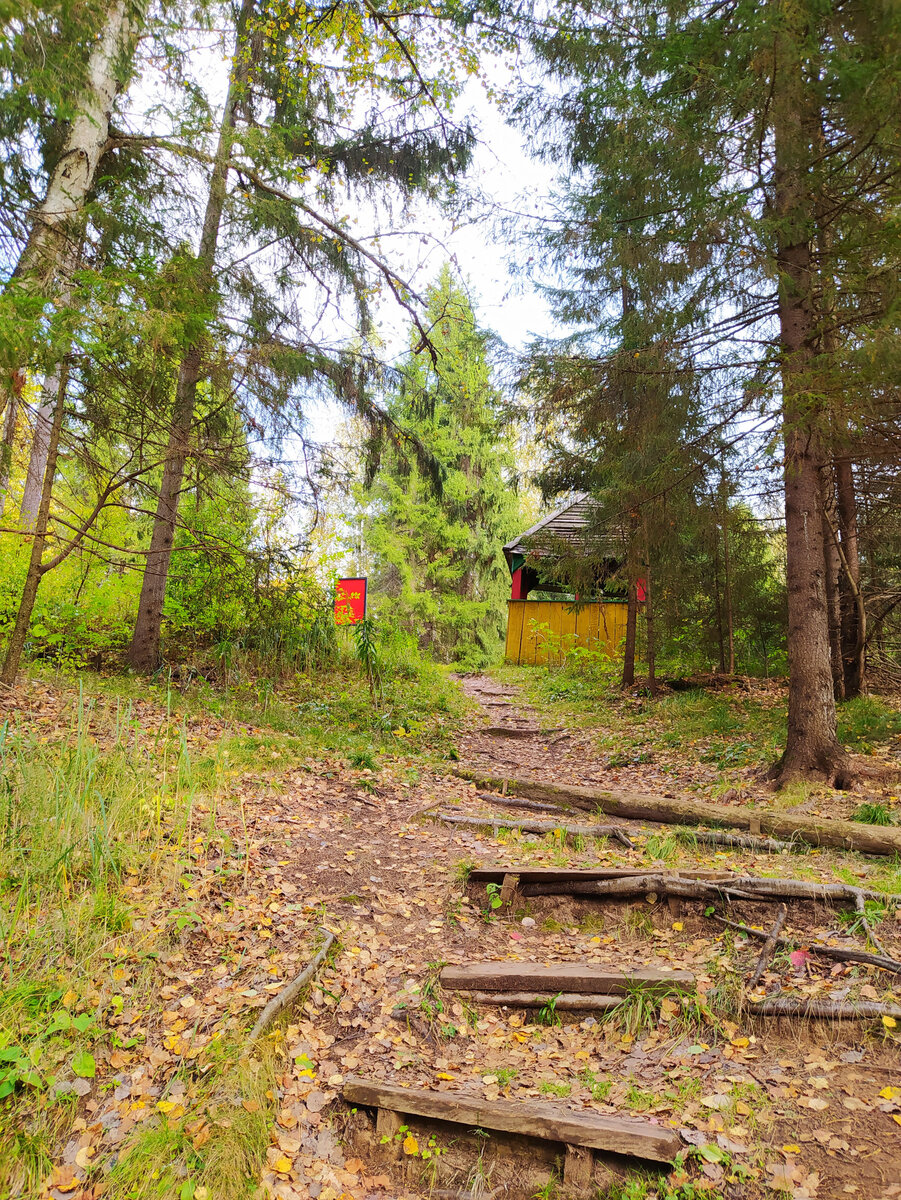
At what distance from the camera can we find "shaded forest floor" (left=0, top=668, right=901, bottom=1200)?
260cm

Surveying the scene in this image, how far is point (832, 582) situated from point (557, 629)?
32.3ft

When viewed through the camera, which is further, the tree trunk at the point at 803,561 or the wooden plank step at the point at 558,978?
the tree trunk at the point at 803,561

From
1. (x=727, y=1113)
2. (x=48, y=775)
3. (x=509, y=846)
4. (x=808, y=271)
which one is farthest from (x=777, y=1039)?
(x=808, y=271)

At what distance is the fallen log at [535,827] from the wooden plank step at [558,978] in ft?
6.39

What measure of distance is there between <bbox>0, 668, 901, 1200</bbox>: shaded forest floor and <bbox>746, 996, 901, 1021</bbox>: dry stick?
49mm

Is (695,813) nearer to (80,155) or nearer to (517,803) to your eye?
(517,803)

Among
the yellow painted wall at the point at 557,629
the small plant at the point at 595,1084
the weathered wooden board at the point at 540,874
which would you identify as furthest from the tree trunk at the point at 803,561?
the yellow painted wall at the point at 557,629

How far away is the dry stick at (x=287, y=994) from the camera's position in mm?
3156

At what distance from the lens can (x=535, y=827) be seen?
5.96 m

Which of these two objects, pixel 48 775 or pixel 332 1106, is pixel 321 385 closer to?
pixel 48 775

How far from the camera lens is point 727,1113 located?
2.68 metres

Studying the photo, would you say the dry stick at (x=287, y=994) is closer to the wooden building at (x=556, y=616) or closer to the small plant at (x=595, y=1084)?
the small plant at (x=595, y=1084)

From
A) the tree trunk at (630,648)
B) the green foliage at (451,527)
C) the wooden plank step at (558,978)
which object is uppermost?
the green foliage at (451,527)

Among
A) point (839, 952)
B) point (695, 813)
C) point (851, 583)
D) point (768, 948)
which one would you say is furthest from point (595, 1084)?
point (851, 583)
